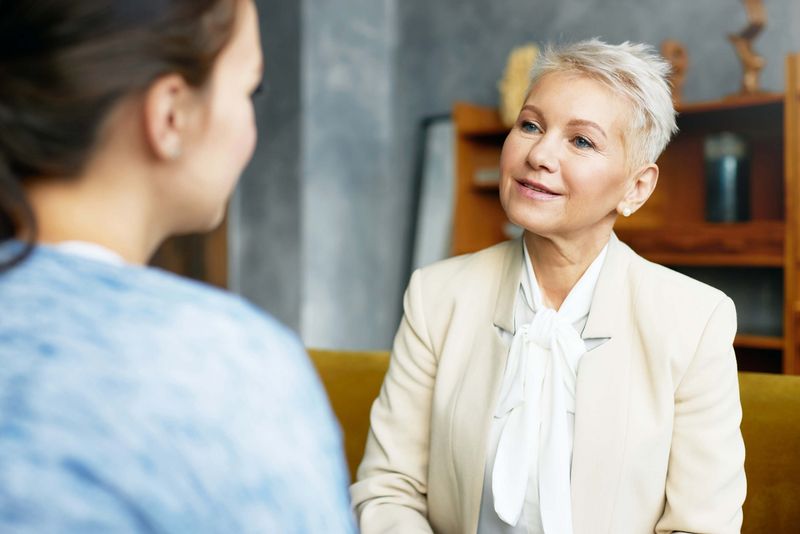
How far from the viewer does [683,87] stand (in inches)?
158

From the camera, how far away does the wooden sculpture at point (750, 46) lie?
11.4 ft

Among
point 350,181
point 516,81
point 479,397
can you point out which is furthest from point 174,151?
point 350,181

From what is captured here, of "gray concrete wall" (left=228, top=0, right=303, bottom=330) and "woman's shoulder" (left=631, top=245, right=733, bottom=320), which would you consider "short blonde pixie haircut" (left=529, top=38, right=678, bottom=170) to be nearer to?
"woman's shoulder" (left=631, top=245, right=733, bottom=320)

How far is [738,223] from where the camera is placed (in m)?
3.41

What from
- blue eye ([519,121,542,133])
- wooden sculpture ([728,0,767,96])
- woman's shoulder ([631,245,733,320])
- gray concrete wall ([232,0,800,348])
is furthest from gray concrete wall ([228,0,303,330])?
woman's shoulder ([631,245,733,320])

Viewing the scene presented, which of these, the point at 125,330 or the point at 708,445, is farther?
the point at 708,445

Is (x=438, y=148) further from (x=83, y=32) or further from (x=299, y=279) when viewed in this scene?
(x=83, y=32)

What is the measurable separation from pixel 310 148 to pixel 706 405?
3.56 meters

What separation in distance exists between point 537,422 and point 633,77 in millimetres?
624

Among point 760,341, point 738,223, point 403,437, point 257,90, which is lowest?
point 760,341

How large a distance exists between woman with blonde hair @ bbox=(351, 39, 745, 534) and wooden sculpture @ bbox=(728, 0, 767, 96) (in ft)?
7.27

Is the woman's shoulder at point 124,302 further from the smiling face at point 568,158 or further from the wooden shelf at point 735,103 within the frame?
the wooden shelf at point 735,103

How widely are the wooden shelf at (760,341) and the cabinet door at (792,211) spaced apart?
0.06 m

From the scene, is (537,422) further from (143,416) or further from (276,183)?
(276,183)
